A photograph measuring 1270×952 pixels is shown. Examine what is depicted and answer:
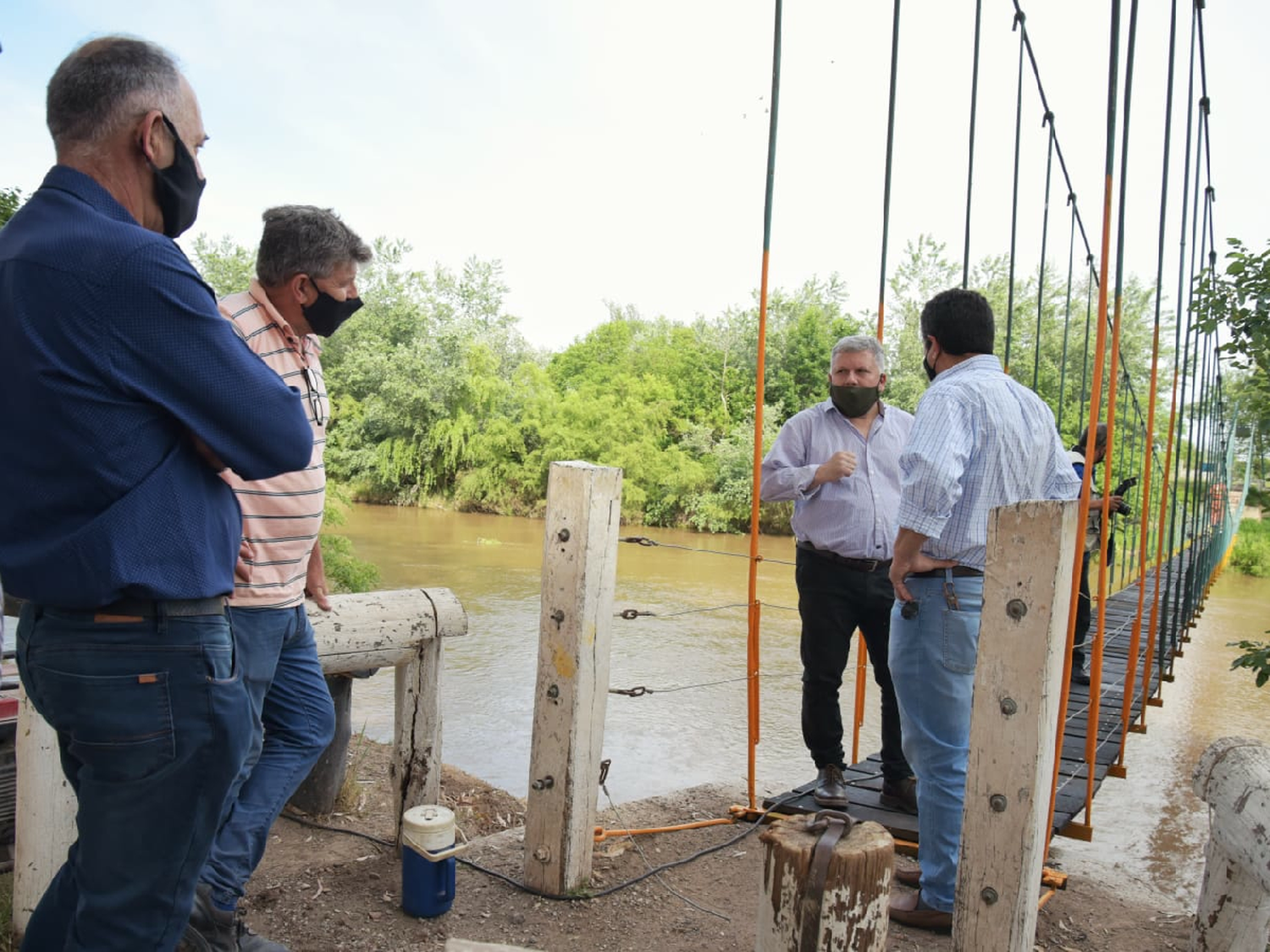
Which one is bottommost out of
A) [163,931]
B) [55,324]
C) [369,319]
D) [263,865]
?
[263,865]

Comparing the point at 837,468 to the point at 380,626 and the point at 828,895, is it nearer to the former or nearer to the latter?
the point at 380,626

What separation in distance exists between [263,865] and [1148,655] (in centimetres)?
296

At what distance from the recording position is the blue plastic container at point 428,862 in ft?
7.59

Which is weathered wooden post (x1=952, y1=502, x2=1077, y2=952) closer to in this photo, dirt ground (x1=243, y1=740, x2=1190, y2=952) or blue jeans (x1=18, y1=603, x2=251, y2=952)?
dirt ground (x1=243, y1=740, x2=1190, y2=952)

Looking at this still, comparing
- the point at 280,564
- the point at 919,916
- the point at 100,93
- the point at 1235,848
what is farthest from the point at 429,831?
the point at 1235,848

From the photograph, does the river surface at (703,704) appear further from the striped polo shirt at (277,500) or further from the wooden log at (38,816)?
the wooden log at (38,816)

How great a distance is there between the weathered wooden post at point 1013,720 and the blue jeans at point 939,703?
0.85 feet

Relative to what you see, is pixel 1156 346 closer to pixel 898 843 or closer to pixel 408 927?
pixel 898 843

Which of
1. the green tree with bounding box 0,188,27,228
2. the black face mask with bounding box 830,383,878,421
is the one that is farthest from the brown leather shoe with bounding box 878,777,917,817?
the green tree with bounding box 0,188,27,228

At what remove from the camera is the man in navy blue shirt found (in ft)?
3.95

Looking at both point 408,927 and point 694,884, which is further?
point 694,884

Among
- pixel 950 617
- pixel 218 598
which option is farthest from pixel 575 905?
pixel 218 598

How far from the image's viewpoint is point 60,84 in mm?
1293

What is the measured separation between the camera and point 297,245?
1979 millimetres
